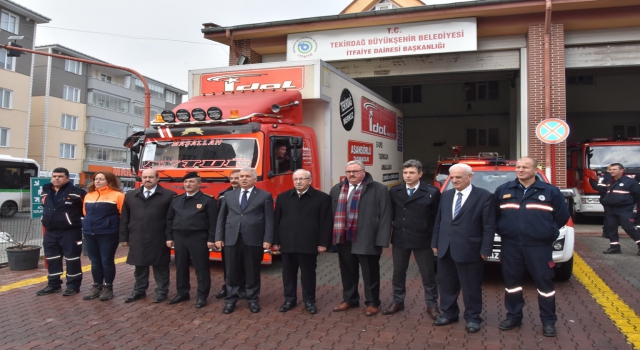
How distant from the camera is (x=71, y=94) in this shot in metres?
43.1

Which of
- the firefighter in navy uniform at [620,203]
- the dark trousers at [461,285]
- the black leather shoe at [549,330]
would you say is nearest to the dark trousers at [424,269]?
the dark trousers at [461,285]

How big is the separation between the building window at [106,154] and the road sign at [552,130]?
42553 millimetres

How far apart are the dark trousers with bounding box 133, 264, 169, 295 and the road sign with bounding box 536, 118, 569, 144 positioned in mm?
8834

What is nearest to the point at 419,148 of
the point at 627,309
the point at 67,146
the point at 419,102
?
the point at 419,102

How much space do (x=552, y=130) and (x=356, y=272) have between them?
765cm

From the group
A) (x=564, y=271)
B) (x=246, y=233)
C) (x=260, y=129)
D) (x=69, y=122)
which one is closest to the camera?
(x=246, y=233)

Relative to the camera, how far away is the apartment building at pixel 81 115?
40.1 m

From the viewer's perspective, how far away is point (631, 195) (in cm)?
876

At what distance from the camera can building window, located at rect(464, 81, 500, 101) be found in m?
22.1

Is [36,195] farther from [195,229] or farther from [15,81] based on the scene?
[15,81]

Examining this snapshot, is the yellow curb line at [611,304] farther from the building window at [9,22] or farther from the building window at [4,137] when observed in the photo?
the building window at [9,22]

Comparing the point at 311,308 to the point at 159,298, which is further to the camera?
the point at 159,298

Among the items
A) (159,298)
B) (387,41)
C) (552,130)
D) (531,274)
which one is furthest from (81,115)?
(531,274)

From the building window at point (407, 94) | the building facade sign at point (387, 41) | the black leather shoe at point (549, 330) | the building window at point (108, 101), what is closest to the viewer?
the black leather shoe at point (549, 330)
